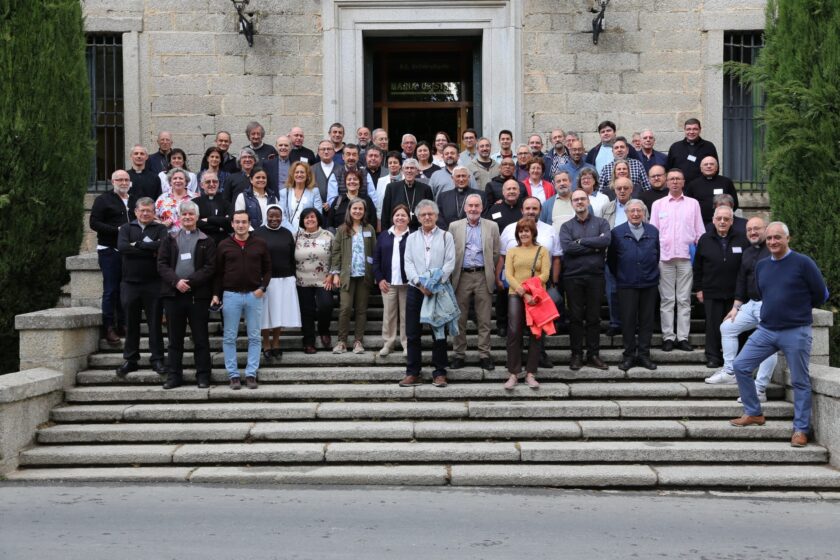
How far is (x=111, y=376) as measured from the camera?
10000 mm

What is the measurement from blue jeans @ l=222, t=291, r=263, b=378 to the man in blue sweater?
4.75 meters

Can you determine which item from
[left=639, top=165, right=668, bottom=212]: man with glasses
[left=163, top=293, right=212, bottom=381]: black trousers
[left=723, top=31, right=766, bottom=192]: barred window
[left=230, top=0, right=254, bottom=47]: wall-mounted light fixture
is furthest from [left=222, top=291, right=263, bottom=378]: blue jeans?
[left=723, top=31, right=766, bottom=192]: barred window

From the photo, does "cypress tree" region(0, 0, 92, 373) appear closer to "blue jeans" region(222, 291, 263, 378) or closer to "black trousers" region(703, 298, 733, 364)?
"blue jeans" region(222, 291, 263, 378)

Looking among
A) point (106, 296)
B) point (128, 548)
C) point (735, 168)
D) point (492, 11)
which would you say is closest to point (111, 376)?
point (106, 296)

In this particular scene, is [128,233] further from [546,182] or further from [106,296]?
[546,182]

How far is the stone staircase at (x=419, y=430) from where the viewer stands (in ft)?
27.3

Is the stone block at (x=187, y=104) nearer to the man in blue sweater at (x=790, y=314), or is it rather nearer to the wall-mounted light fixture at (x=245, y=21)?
the wall-mounted light fixture at (x=245, y=21)

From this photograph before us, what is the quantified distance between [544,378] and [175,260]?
3982 millimetres

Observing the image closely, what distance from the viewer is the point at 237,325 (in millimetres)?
9797

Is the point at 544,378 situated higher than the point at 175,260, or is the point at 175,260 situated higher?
the point at 175,260

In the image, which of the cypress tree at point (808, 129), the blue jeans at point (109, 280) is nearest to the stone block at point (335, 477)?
the blue jeans at point (109, 280)

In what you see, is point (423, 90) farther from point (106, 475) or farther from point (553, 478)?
point (106, 475)

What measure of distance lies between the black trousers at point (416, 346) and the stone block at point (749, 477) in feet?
8.06

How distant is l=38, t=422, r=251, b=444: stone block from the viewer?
9008 mm
